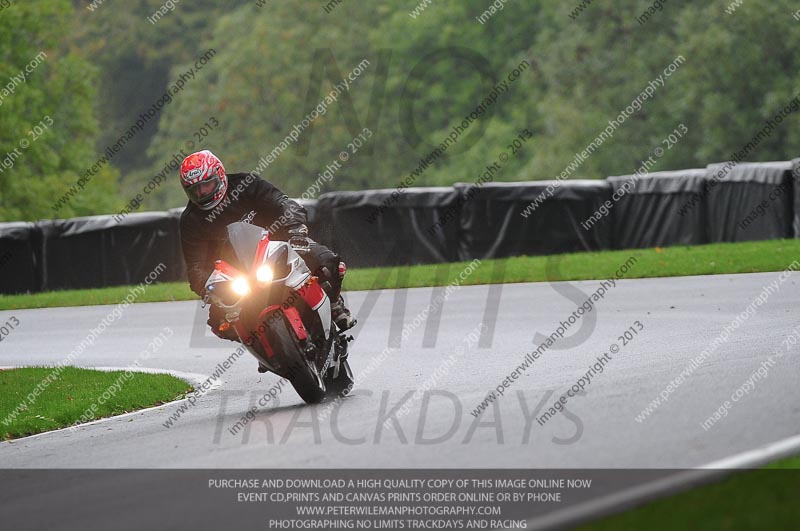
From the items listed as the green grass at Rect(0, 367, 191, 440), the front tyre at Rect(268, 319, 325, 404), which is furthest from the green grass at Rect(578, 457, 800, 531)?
the green grass at Rect(0, 367, 191, 440)

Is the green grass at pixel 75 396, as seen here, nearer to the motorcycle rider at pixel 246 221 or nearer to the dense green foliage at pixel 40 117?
the motorcycle rider at pixel 246 221

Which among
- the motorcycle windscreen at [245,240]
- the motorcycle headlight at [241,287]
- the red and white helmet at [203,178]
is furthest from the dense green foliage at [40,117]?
the motorcycle headlight at [241,287]

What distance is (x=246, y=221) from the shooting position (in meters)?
9.55

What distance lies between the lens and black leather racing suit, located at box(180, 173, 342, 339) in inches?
376

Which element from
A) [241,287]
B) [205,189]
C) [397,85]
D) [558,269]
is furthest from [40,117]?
[241,287]

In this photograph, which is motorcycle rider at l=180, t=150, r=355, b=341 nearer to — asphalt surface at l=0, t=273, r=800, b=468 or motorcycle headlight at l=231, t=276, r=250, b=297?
motorcycle headlight at l=231, t=276, r=250, b=297

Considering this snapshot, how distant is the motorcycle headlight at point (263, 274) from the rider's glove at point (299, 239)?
0.48 metres

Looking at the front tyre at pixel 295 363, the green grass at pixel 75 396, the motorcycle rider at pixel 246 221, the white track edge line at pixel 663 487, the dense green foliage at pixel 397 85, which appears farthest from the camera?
the dense green foliage at pixel 397 85

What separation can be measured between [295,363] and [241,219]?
1.28 m

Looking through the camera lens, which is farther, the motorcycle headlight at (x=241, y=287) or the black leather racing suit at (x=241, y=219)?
the black leather racing suit at (x=241, y=219)

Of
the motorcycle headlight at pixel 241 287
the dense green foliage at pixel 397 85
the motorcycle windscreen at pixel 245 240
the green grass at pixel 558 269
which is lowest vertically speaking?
the dense green foliage at pixel 397 85

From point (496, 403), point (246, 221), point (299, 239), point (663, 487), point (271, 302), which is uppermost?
point (663, 487)

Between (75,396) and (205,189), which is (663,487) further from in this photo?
(75,396)

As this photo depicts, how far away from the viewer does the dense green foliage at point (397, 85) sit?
4212 cm
